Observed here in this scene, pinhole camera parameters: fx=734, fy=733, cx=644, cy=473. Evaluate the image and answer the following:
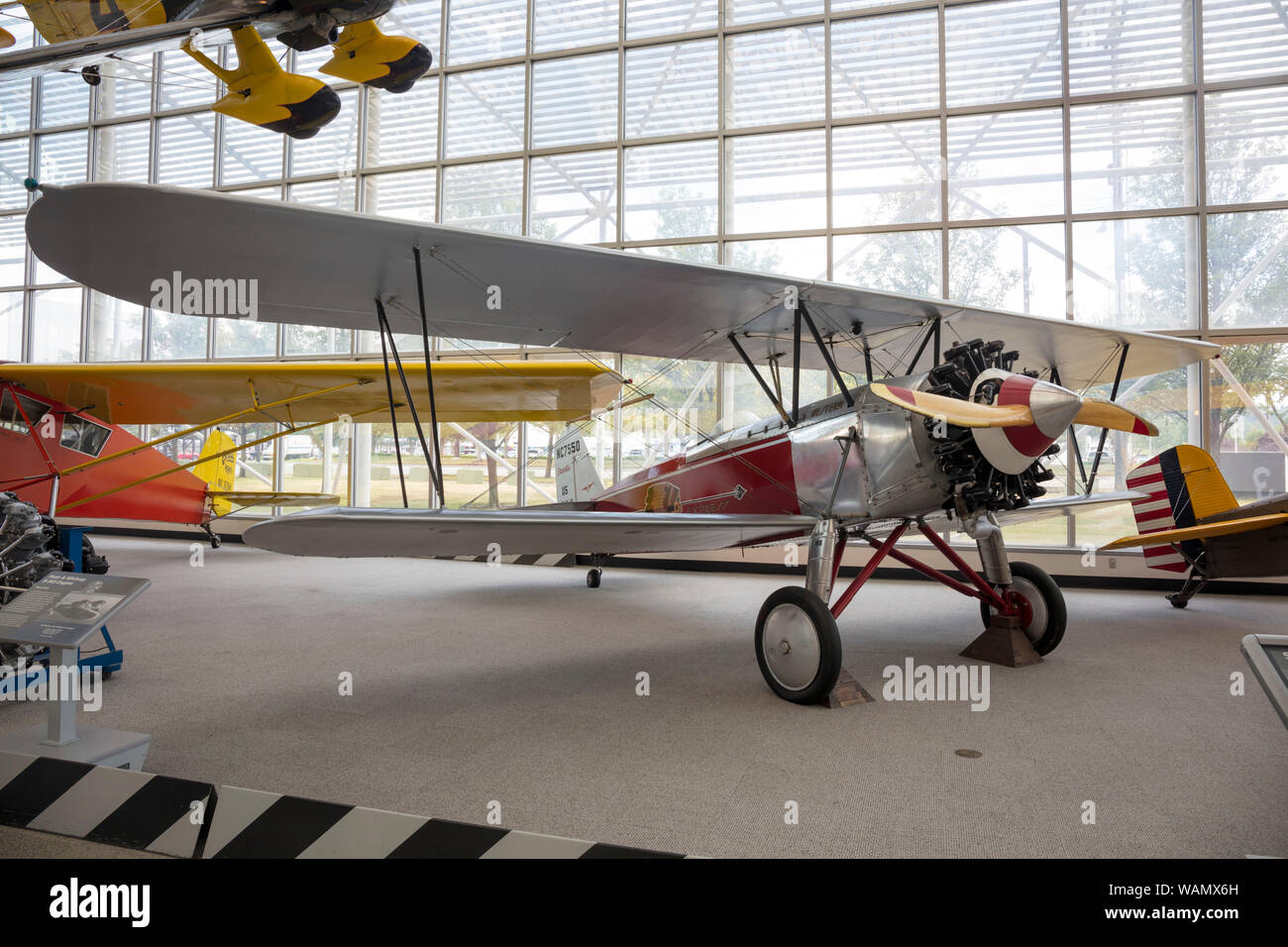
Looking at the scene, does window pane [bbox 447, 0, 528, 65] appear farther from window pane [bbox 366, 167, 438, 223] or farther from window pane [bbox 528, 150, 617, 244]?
window pane [bbox 528, 150, 617, 244]

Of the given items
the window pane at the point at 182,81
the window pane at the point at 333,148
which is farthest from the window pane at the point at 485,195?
the window pane at the point at 182,81

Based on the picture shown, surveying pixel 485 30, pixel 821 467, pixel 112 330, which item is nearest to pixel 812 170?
pixel 485 30

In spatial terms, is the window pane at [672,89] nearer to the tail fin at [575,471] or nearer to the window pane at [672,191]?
the window pane at [672,191]

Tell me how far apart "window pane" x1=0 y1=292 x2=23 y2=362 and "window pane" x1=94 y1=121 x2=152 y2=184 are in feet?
9.63

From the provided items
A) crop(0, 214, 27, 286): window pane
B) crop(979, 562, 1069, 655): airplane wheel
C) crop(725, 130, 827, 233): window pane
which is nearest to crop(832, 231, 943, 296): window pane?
crop(725, 130, 827, 233): window pane

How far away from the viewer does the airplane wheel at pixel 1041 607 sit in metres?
4.89

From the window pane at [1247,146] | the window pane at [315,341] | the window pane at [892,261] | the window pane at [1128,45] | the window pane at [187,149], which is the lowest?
the window pane at [315,341]

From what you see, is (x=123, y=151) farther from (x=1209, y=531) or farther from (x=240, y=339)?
(x=1209, y=531)

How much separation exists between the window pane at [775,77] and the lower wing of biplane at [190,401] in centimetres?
561

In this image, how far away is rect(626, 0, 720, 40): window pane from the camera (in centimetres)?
1103

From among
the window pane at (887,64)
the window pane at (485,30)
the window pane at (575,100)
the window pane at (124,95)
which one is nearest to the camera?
the window pane at (887,64)

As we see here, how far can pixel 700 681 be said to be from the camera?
437 centimetres
